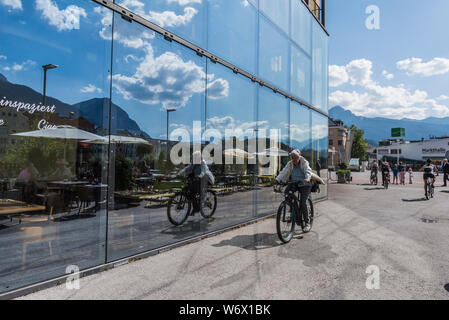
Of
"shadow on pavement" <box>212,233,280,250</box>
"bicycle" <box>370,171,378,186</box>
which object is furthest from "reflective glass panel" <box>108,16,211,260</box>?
"bicycle" <box>370,171,378,186</box>

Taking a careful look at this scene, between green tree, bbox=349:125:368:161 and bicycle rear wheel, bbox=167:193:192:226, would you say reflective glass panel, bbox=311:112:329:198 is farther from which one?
green tree, bbox=349:125:368:161

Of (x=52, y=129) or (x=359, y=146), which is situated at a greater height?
(x=359, y=146)

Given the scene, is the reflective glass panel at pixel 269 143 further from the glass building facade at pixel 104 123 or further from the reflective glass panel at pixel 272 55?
the glass building facade at pixel 104 123

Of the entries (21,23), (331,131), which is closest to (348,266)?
(21,23)

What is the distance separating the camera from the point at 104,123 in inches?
179

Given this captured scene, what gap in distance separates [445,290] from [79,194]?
5.71 meters

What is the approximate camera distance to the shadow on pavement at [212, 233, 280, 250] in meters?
5.52

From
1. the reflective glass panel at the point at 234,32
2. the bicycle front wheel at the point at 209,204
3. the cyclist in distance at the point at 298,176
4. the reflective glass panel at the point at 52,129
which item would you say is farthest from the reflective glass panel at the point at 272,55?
the reflective glass panel at the point at 52,129

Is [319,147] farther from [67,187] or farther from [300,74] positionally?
[67,187]

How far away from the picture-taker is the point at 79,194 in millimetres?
5355

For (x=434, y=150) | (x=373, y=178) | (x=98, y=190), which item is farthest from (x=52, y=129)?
(x=434, y=150)

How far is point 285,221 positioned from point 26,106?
4.79m

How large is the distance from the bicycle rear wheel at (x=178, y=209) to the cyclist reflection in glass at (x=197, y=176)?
0.22 metres
